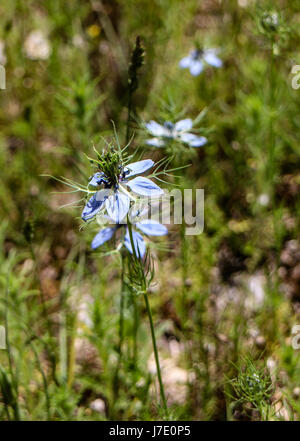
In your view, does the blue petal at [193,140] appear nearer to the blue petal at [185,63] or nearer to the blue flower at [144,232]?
the blue flower at [144,232]

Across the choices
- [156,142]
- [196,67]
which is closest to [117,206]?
[156,142]

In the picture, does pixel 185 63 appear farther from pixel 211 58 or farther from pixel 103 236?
pixel 103 236

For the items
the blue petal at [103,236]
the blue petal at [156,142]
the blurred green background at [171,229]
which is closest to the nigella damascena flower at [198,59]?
the blurred green background at [171,229]

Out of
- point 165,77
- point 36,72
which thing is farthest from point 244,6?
point 36,72

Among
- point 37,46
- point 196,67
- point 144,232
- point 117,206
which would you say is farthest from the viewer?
point 37,46

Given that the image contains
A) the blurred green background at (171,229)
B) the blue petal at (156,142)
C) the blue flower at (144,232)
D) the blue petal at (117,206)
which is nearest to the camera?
the blue petal at (117,206)

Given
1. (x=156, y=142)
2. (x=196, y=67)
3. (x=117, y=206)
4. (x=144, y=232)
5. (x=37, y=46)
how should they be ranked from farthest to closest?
(x=37, y=46), (x=196, y=67), (x=156, y=142), (x=144, y=232), (x=117, y=206)

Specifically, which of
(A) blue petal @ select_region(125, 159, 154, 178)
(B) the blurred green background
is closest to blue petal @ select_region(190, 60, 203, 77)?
(B) the blurred green background
